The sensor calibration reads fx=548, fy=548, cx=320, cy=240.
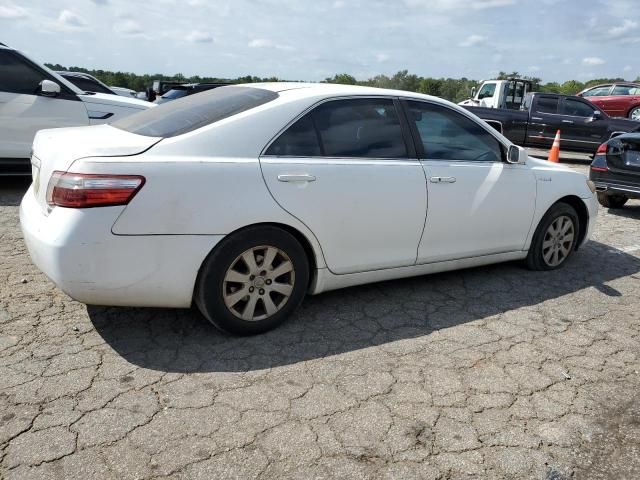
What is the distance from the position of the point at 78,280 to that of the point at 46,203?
20.1 inches

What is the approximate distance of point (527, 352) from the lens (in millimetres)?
3383

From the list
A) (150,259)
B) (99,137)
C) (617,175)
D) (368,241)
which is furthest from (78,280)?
(617,175)

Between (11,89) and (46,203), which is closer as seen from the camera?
(46,203)

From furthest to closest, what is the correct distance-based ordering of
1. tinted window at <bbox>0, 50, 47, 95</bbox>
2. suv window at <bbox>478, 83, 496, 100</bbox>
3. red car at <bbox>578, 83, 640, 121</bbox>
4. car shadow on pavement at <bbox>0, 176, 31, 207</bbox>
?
suv window at <bbox>478, 83, 496, 100</bbox> → red car at <bbox>578, 83, 640, 121</bbox> → tinted window at <bbox>0, 50, 47, 95</bbox> → car shadow on pavement at <bbox>0, 176, 31, 207</bbox>

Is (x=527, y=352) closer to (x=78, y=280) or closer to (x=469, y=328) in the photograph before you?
(x=469, y=328)

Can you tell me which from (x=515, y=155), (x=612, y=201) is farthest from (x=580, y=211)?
(x=612, y=201)

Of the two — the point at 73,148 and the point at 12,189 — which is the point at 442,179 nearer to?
the point at 73,148

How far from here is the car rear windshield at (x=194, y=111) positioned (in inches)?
129

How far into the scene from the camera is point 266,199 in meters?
3.16

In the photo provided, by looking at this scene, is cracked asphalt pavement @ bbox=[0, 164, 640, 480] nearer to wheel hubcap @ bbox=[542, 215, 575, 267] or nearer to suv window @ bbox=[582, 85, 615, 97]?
wheel hubcap @ bbox=[542, 215, 575, 267]

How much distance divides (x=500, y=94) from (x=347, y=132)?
1571 centimetres

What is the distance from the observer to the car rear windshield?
327cm

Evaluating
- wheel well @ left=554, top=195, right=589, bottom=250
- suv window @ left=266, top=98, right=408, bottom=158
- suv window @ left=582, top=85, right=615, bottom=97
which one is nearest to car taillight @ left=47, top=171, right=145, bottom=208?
suv window @ left=266, top=98, right=408, bottom=158

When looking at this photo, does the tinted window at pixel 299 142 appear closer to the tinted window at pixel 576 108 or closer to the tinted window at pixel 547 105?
the tinted window at pixel 547 105
